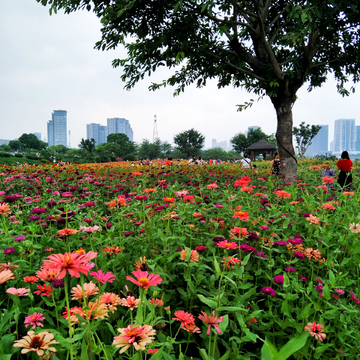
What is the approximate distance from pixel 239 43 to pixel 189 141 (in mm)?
48982

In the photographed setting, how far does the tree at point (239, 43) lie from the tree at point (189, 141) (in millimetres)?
46971

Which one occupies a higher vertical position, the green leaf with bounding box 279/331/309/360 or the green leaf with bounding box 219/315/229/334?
the green leaf with bounding box 279/331/309/360

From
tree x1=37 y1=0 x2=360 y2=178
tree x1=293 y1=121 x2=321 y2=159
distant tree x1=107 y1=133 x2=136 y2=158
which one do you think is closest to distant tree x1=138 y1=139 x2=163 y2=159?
distant tree x1=107 y1=133 x2=136 y2=158

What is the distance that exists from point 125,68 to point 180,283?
656 centimetres

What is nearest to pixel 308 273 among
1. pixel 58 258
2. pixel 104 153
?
pixel 58 258

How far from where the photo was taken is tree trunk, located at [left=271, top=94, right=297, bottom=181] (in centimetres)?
676

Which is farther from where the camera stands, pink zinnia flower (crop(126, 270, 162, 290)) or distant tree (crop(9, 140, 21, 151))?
distant tree (crop(9, 140, 21, 151))

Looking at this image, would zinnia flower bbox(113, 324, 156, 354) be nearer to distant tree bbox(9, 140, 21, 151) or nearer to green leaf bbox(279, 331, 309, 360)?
green leaf bbox(279, 331, 309, 360)

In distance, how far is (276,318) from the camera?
1344 mm

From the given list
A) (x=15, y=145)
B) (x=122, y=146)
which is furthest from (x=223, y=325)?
(x=15, y=145)

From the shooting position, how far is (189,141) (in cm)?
5547

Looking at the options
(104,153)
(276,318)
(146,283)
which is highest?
(104,153)

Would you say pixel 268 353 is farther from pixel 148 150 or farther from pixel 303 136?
pixel 148 150

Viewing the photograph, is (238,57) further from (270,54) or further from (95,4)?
(95,4)
